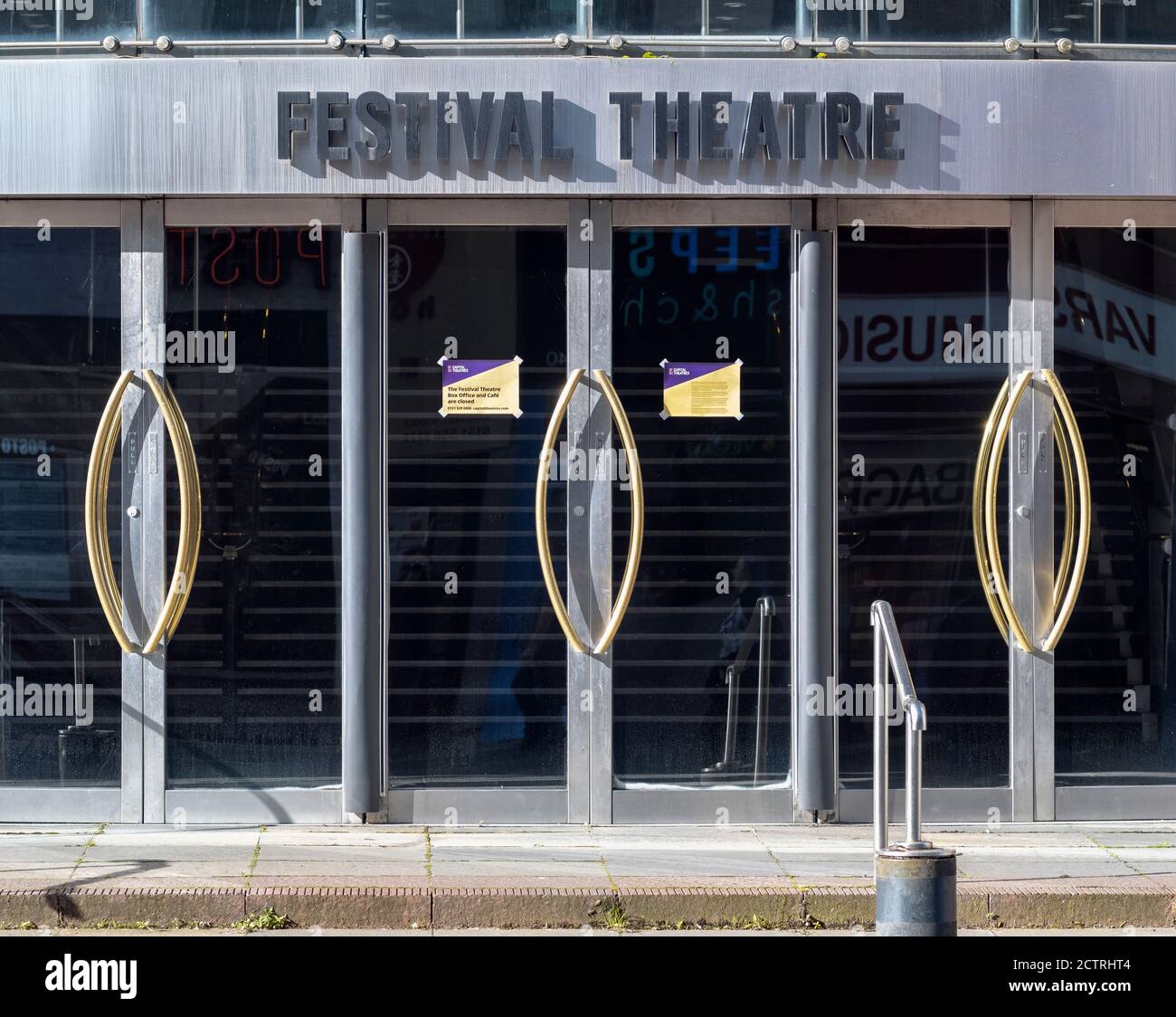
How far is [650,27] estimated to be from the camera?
8.78 meters

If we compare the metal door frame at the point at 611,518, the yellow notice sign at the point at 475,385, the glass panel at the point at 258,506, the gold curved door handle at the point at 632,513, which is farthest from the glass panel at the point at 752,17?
the glass panel at the point at 258,506

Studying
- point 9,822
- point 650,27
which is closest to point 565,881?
point 9,822

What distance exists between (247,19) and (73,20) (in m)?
0.93

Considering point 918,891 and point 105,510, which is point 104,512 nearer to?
point 105,510

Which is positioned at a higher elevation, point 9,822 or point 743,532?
point 743,532

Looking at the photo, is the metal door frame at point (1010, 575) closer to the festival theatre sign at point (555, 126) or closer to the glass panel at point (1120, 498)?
the glass panel at point (1120, 498)

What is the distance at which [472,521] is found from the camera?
28.9ft

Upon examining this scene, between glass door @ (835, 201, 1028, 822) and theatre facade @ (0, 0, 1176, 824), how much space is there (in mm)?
20

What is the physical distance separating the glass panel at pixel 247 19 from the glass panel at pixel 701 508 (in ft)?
6.37
